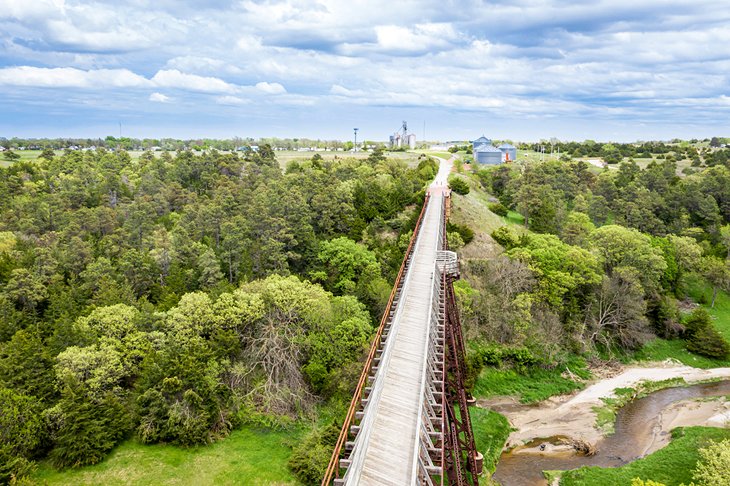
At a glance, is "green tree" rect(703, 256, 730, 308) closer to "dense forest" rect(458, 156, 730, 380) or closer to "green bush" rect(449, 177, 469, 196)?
"dense forest" rect(458, 156, 730, 380)

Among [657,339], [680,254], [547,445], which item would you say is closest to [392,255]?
[547,445]

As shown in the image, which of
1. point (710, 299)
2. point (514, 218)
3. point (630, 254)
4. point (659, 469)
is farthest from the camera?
point (514, 218)

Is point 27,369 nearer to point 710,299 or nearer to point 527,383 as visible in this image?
point 527,383

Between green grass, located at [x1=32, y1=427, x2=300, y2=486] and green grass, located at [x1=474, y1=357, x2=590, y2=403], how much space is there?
1598 centimetres

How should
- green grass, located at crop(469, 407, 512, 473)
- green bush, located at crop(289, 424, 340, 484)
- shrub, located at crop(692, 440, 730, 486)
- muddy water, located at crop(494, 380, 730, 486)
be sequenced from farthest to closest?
green grass, located at crop(469, 407, 512, 473) → muddy water, located at crop(494, 380, 730, 486) → green bush, located at crop(289, 424, 340, 484) → shrub, located at crop(692, 440, 730, 486)

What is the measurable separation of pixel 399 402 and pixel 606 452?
18.7 m

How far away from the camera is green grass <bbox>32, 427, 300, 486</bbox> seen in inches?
893

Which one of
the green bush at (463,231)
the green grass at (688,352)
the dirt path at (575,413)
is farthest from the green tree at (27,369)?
the green grass at (688,352)

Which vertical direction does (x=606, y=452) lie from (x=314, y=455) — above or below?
below

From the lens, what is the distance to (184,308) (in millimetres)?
30094

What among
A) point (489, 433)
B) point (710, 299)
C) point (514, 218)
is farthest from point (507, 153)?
point (489, 433)

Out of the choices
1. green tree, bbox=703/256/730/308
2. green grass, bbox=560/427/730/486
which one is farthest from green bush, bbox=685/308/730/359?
green grass, bbox=560/427/730/486

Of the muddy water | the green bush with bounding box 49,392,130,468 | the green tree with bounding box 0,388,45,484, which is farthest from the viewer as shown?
the muddy water

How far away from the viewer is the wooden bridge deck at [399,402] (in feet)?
47.3
